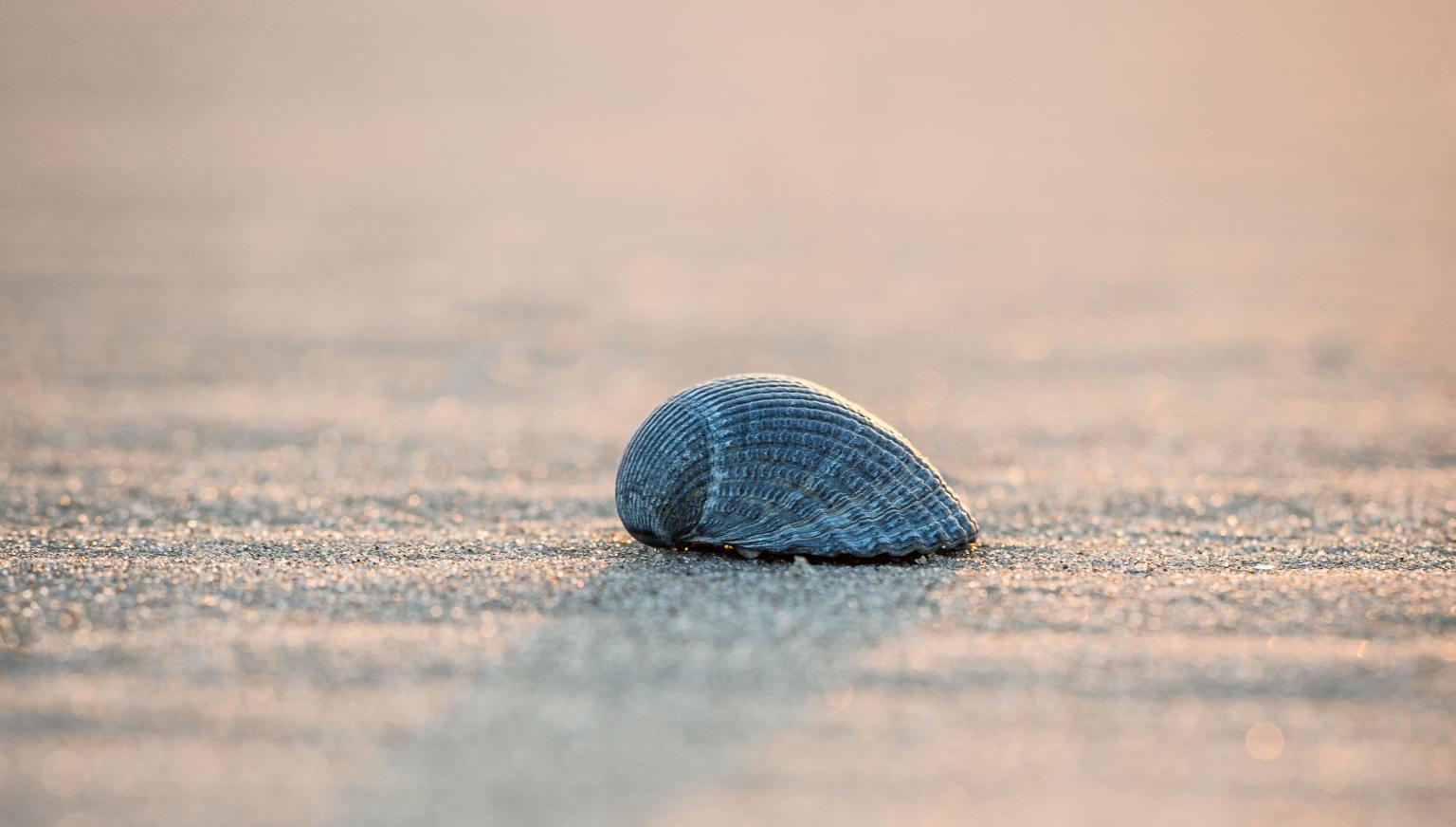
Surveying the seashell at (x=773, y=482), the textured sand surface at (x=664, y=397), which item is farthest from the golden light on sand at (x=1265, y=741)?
the seashell at (x=773, y=482)

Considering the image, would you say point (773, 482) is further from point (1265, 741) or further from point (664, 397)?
point (664, 397)

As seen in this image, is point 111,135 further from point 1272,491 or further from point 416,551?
point 1272,491

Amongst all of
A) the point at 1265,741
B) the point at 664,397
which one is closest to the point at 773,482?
the point at 1265,741

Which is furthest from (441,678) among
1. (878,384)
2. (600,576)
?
(878,384)

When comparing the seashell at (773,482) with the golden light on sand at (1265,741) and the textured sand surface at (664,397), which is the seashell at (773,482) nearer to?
the textured sand surface at (664,397)

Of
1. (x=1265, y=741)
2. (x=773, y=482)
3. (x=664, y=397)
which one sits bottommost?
(x=1265, y=741)

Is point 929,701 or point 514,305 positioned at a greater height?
point 514,305
